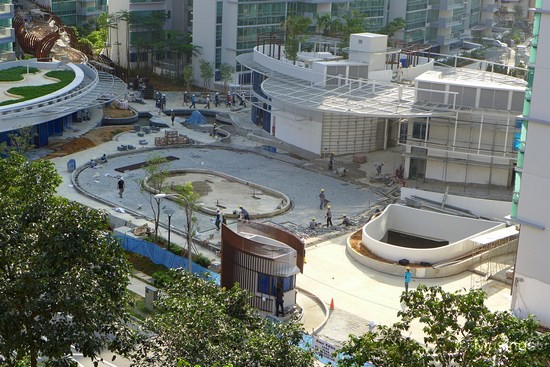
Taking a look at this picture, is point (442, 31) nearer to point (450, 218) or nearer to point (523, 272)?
point (450, 218)

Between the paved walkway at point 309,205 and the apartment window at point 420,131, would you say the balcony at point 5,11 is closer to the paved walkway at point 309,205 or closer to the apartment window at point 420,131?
the paved walkway at point 309,205

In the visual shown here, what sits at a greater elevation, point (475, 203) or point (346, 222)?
point (475, 203)

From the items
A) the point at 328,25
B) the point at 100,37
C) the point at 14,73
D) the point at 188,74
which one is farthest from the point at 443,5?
the point at 14,73

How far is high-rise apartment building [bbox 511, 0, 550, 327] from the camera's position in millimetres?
36969

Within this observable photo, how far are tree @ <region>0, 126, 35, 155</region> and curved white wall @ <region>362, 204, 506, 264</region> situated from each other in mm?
22348

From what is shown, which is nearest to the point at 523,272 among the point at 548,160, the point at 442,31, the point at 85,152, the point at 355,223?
the point at 548,160

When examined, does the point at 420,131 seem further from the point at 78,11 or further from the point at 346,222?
the point at 78,11

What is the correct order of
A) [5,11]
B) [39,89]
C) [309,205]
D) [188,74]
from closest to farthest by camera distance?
1. [309,205]
2. [39,89]
3. [5,11]
4. [188,74]

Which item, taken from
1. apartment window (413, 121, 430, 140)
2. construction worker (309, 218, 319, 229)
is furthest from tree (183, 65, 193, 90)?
construction worker (309, 218, 319, 229)

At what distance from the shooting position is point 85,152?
205 feet

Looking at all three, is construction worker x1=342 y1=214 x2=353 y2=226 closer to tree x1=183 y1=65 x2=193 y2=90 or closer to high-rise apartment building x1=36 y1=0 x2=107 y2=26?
tree x1=183 y1=65 x2=193 y2=90

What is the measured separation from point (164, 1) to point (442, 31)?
35993 mm

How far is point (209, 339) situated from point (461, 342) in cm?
576

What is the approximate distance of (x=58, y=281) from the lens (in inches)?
804
